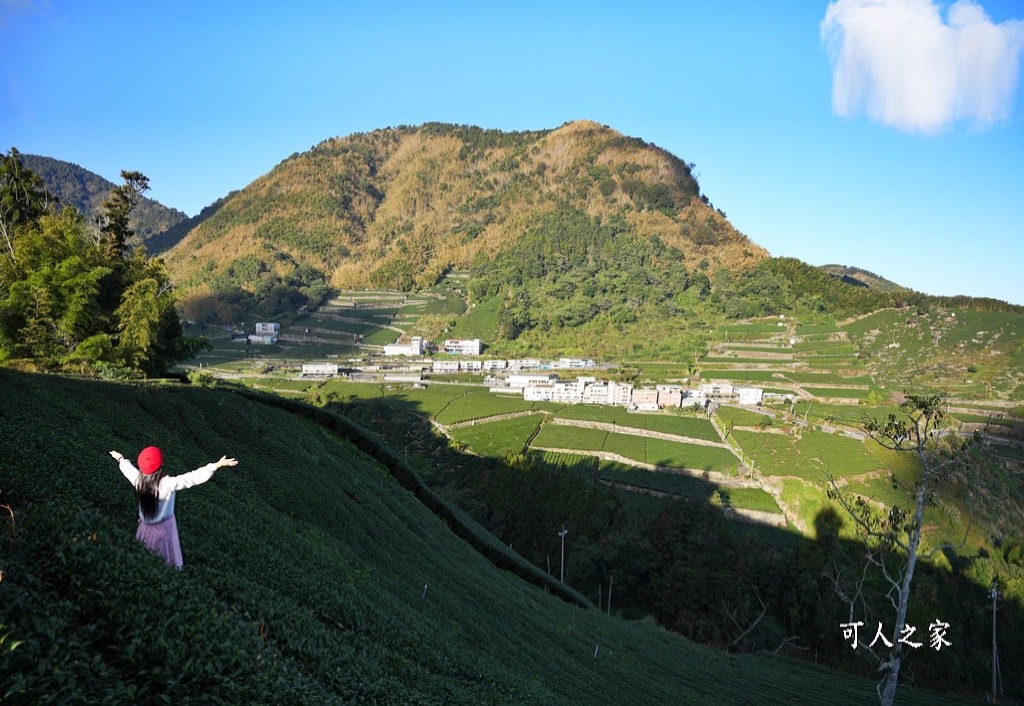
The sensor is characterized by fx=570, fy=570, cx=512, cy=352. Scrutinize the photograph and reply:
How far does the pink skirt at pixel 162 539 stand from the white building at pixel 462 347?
94050mm

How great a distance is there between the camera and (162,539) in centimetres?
609

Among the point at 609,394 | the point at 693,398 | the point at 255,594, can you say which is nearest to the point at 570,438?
the point at 609,394

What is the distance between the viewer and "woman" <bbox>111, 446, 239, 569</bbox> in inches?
228

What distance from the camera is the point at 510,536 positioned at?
3778 centimetres

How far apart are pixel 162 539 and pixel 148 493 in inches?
22.5

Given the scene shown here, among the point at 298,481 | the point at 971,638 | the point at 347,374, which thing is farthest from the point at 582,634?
the point at 347,374

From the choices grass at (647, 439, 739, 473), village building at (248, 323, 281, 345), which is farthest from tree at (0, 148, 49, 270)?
village building at (248, 323, 281, 345)

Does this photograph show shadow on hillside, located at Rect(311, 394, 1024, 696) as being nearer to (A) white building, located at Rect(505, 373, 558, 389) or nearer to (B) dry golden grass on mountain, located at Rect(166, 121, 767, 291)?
(A) white building, located at Rect(505, 373, 558, 389)

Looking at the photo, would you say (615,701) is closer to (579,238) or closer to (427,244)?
(579,238)

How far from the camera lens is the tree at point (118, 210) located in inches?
1020

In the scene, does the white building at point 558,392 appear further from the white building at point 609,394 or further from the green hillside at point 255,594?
the green hillside at point 255,594

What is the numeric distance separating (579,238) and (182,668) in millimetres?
144939

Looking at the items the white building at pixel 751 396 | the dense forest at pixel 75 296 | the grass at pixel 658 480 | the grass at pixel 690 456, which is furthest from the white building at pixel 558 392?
the dense forest at pixel 75 296

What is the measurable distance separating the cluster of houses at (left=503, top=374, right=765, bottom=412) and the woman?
6349cm
